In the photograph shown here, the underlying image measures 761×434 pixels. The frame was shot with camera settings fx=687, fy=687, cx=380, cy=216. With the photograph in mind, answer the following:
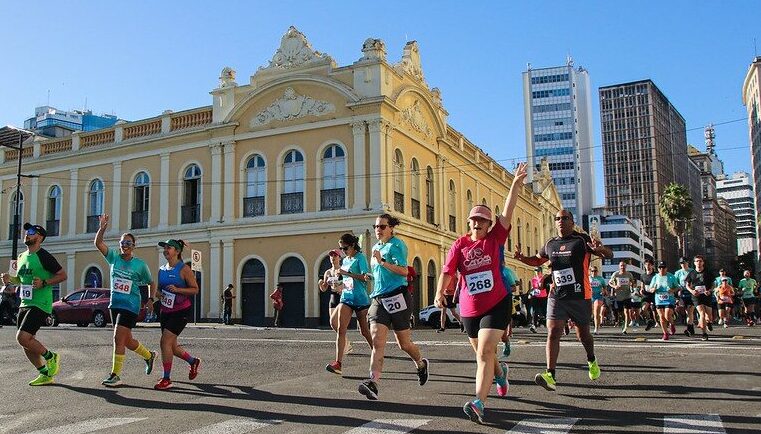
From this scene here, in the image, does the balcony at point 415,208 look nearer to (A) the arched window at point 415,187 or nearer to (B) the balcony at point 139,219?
(A) the arched window at point 415,187

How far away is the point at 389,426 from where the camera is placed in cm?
545

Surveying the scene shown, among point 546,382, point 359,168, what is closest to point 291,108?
point 359,168

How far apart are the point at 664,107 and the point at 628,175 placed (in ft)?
Answer: 63.4

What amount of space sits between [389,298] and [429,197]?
2612cm

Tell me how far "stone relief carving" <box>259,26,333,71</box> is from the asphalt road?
2062 cm

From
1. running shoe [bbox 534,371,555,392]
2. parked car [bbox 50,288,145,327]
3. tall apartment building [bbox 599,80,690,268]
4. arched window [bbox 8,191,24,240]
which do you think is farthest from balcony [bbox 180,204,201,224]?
tall apartment building [bbox 599,80,690,268]

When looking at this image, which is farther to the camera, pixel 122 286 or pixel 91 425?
pixel 122 286

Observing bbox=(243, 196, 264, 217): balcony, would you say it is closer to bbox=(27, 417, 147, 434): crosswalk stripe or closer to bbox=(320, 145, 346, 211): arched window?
bbox=(320, 145, 346, 211): arched window

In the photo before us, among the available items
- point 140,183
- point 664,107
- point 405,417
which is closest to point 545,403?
point 405,417

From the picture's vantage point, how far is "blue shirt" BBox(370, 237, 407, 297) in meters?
7.46

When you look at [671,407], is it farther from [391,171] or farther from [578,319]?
[391,171]

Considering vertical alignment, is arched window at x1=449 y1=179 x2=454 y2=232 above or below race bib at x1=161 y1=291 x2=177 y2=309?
above

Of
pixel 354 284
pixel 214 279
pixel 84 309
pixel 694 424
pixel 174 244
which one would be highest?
pixel 214 279

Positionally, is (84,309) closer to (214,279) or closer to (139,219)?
(214,279)
